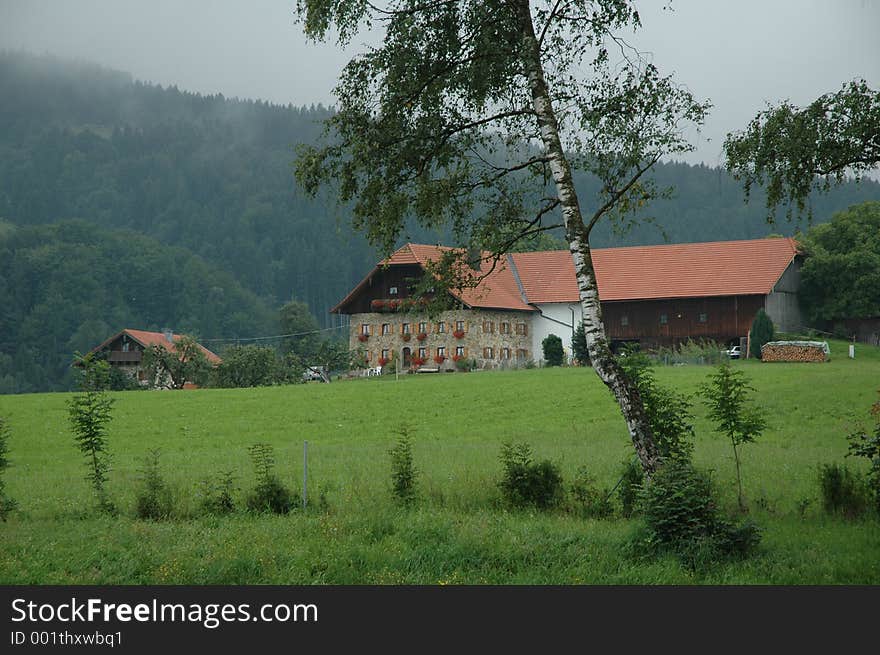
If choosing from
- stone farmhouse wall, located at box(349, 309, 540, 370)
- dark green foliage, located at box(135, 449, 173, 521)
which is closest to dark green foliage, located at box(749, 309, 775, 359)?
stone farmhouse wall, located at box(349, 309, 540, 370)

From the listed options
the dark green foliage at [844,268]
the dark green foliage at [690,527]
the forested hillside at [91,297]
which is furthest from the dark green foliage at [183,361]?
the dark green foliage at [690,527]

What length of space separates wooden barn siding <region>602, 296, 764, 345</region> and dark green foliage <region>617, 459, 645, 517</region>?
51.9 m

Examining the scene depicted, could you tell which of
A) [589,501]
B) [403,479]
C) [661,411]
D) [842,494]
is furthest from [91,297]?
[842,494]

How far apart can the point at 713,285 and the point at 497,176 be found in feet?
174

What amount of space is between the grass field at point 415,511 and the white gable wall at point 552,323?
3071 centimetres

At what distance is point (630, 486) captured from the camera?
48.6ft

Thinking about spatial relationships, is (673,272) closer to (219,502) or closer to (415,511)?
(415,511)

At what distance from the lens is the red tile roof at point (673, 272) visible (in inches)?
2623

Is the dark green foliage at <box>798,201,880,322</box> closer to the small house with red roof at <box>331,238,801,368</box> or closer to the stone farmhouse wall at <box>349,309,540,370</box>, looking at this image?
the small house with red roof at <box>331,238,801,368</box>

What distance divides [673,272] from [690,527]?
5917 centimetres

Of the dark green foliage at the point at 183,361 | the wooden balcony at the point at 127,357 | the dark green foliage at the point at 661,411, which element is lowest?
the dark green foliage at the point at 661,411

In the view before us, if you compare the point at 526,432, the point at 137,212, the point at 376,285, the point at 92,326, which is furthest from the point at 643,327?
the point at 137,212

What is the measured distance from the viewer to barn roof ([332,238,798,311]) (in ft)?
218

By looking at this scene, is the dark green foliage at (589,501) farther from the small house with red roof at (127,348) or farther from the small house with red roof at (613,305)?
the small house with red roof at (127,348)
